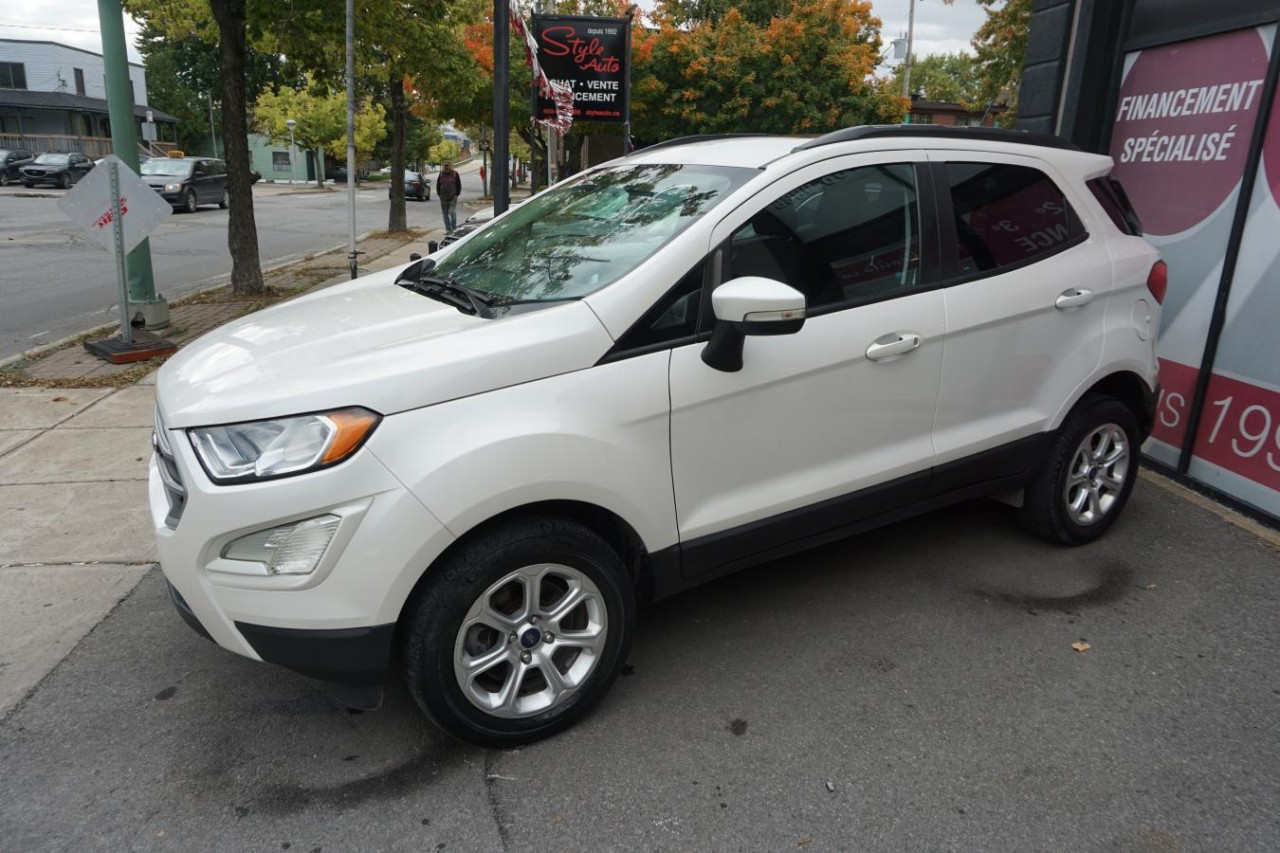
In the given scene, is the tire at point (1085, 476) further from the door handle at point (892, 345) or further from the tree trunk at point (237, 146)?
the tree trunk at point (237, 146)

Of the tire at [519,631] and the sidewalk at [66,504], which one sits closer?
the tire at [519,631]

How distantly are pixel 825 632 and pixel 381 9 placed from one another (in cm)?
969

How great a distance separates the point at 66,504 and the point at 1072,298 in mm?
5134

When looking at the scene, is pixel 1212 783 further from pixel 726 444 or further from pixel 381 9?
pixel 381 9

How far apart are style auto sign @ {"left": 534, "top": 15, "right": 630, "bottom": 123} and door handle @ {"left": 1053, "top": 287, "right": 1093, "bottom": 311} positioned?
359 inches

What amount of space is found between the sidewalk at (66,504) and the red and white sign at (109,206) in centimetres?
114

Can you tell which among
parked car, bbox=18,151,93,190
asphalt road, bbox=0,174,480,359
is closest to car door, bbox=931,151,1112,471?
asphalt road, bbox=0,174,480,359

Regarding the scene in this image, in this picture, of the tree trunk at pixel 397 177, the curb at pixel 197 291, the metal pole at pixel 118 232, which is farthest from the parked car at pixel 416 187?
the metal pole at pixel 118 232

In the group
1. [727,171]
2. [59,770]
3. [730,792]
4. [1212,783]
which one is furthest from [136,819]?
[1212,783]

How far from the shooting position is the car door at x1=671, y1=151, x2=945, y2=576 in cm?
313

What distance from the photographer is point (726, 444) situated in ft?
10.3

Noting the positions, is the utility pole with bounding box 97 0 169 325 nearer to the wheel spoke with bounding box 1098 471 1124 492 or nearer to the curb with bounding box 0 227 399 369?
the curb with bounding box 0 227 399 369

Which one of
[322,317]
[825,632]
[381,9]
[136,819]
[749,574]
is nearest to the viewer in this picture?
[136,819]

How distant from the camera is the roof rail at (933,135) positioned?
3.52 meters
